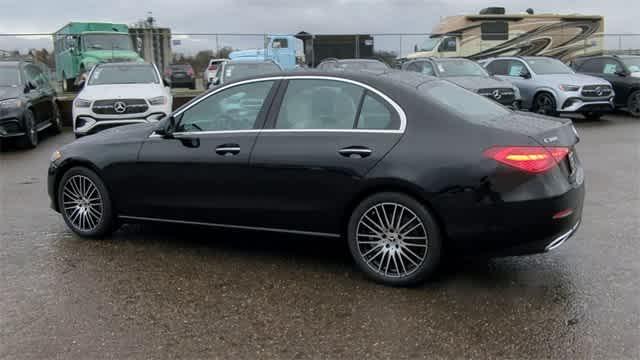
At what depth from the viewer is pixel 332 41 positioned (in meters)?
29.2

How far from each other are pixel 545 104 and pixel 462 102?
37.7ft

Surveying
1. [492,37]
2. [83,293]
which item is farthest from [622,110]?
[83,293]

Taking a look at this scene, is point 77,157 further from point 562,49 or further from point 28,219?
point 562,49

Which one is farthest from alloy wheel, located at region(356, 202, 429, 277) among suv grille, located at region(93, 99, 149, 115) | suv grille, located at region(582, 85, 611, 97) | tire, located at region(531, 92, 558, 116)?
suv grille, located at region(582, 85, 611, 97)

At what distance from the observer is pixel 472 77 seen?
15.3m

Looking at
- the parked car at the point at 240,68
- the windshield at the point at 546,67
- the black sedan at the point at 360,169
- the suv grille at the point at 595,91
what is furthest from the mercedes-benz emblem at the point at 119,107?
the suv grille at the point at 595,91

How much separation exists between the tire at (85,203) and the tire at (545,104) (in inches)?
482

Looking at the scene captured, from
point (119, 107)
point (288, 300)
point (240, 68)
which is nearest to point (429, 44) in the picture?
point (240, 68)

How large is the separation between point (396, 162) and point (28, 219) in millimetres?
4276

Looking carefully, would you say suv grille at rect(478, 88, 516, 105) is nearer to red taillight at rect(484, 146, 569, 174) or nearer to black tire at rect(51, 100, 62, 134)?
black tire at rect(51, 100, 62, 134)

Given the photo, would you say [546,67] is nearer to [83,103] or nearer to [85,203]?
[83,103]

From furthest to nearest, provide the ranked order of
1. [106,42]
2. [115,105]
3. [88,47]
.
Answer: [106,42]
[88,47]
[115,105]

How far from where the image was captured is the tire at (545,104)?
15.1 m

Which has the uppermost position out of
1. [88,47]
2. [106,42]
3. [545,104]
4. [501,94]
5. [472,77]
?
[106,42]
